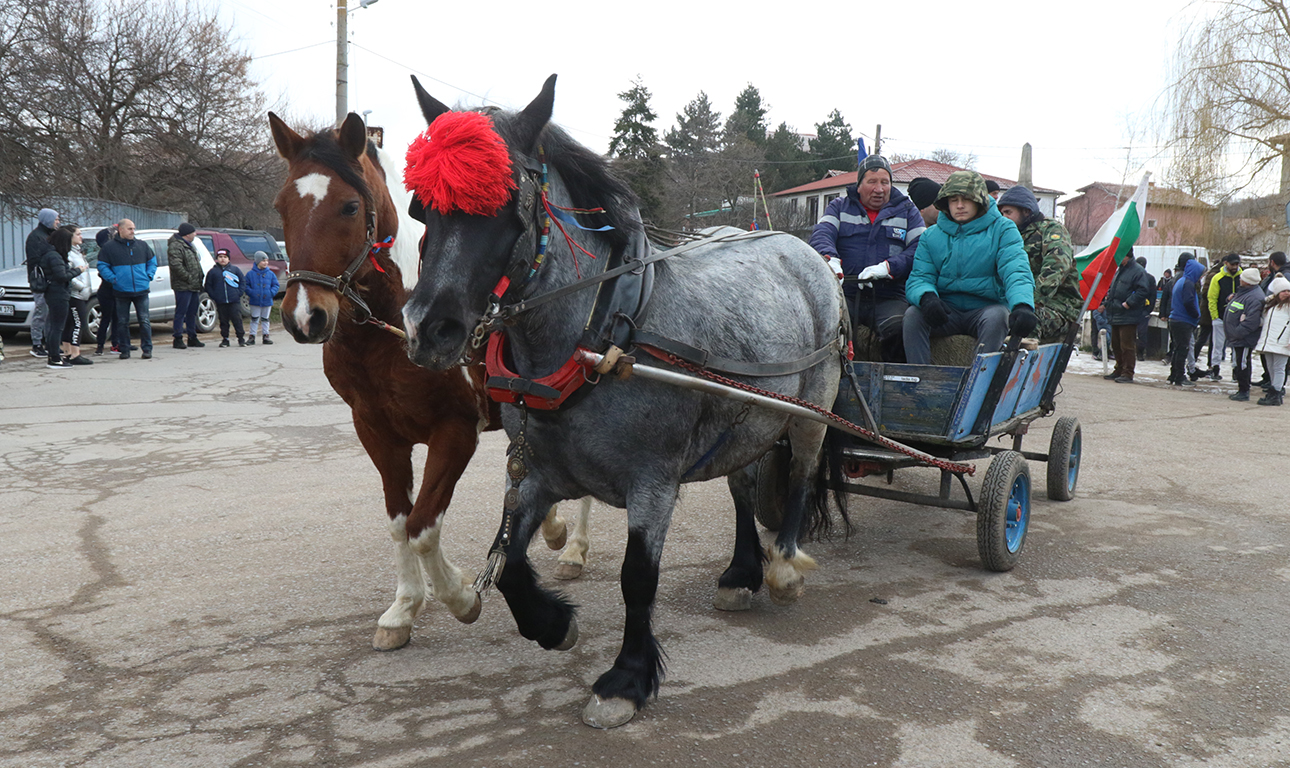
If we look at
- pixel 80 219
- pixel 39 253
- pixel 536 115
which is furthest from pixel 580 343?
pixel 80 219

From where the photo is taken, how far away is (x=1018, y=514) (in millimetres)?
4812

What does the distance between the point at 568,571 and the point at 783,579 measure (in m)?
1.15

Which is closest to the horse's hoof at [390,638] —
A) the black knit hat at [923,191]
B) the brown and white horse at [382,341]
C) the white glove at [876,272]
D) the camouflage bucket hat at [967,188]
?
the brown and white horse at [382,341]

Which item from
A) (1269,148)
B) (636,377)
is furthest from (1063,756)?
(1269,148)

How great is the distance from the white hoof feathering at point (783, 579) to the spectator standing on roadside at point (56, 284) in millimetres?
10774

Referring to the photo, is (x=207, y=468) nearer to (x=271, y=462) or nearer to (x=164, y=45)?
(x=271, y=462)

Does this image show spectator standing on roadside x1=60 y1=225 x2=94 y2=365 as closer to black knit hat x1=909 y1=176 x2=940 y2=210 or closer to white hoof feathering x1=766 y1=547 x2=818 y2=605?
black knit hat x1=909 y1=176 x2=940 y2=210

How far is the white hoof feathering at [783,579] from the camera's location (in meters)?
3.94

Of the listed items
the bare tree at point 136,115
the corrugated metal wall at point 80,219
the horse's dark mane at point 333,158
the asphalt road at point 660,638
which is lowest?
the asphalt road at point 660,638

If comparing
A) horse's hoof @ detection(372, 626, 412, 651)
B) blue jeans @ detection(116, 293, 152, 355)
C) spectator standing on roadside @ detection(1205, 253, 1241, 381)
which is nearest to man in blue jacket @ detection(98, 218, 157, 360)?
blue jeans @ detection(116, 293, 152, 355)

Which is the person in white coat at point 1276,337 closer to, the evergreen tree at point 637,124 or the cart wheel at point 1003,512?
the cart wheel at point 1003,512

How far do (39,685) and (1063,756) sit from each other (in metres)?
3.47

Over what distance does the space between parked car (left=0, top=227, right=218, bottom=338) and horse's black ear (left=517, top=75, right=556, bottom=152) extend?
12.6 meters

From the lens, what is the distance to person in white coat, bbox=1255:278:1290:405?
36.6 feet
